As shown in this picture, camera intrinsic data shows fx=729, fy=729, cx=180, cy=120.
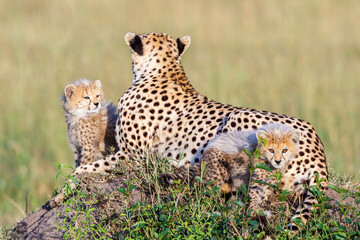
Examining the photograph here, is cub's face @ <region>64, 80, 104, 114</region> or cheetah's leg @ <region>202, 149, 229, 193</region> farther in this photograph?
cub's face @ <region>64, 80, 104, 114</region>

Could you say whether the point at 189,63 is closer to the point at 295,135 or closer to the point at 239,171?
the point at 239,171

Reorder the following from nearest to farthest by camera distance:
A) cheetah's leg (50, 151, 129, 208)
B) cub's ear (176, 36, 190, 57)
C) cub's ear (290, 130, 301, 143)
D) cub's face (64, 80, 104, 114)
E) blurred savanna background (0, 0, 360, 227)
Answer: cub's ear (290, 130, 301, 143) → cheetah's leg (50, 151, 129, 208) → cub's ear (176, 36, 190, 57) → cub's face (64, 80, 104, 114) → blurred savanna background (0, 0, 360, 227)

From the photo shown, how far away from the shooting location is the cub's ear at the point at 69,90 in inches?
228

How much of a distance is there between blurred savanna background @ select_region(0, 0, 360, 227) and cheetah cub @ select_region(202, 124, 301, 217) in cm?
344

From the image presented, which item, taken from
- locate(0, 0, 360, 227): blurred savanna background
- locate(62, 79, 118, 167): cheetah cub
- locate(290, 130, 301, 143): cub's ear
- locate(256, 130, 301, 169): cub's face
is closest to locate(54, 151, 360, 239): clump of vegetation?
locate(256, 130, 301, 169): cub's face

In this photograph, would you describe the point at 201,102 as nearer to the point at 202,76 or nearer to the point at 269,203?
the point at 269,203

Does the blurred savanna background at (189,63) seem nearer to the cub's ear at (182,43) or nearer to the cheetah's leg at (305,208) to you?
the cub's ear at (182,43)

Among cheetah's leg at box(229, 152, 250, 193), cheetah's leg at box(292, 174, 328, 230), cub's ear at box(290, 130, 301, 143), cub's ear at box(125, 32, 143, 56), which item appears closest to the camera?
cheetah's leg at box(292, 174, 328, 230)

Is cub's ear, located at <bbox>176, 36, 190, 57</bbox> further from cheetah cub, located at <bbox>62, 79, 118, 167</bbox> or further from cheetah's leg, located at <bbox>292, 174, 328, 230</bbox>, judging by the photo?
cheetah's leg, located at <bbox>292, 174, 328, 230</bbox>

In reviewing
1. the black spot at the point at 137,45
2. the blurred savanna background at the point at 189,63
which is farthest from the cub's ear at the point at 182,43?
the blurred savanna background at the point at 189,63

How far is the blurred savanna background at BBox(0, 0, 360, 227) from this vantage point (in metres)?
9.17

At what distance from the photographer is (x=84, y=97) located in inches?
227

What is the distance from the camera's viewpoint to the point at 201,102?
5234 millimetres

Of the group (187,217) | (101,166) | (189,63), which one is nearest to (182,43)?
(101,166)
